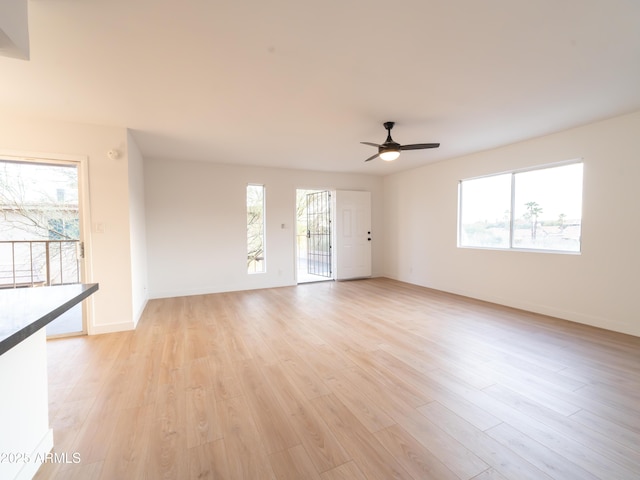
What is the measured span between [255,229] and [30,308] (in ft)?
15.8

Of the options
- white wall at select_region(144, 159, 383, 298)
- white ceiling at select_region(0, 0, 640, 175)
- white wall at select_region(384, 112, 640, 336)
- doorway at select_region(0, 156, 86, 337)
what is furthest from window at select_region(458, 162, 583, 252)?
doorway at select_region(0, 156, 86, 337)

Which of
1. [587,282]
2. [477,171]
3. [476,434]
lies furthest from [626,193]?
[476,434]

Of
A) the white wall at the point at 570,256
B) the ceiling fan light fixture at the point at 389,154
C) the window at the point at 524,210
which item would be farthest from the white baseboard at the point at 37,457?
the window at the point at 524,210

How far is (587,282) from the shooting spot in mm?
3559

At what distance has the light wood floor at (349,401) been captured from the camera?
151 centimetres

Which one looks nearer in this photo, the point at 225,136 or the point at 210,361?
the point at 210,361

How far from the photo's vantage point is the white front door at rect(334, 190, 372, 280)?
6512 mm

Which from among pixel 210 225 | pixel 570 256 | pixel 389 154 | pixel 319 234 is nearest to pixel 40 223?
pixel 210 225

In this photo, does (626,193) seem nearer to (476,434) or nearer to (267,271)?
(476,434)

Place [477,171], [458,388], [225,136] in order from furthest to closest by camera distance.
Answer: [477,171], [225,136], [458,388]

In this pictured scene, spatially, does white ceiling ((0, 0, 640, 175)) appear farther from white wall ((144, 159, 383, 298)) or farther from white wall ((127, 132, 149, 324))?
white wall ((144, 159, 383, 298))

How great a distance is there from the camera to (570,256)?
3713 mm

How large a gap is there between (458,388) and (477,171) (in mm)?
3890

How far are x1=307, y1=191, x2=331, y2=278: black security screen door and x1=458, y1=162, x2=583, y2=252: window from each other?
2.89 metres
